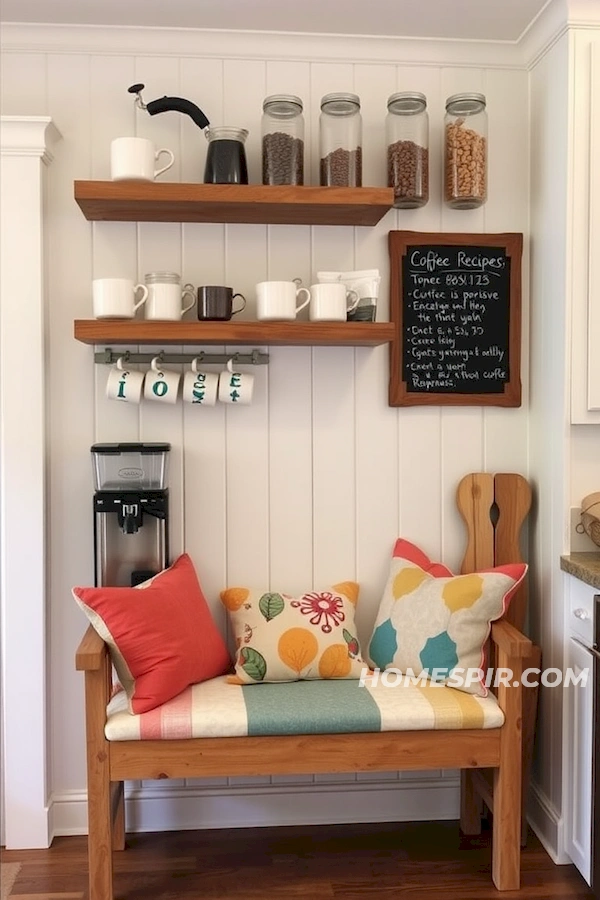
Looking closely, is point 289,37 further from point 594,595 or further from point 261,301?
point 594,595

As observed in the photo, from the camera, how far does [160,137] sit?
2789mm

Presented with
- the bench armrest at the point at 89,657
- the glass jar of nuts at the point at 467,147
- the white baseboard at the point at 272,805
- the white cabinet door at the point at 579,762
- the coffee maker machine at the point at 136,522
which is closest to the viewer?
the bench armrest at the point at 89,657

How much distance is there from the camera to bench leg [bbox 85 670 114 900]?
2.34 metres

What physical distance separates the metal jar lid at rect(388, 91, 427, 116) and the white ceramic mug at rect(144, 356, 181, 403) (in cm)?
104

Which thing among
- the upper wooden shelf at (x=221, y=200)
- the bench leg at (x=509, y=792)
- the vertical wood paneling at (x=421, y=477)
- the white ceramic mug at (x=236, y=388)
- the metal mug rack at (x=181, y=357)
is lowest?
the bench leg at (x=509, y=792)

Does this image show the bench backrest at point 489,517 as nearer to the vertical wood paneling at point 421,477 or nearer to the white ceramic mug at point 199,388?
the vertical wood paneling at point 421,477

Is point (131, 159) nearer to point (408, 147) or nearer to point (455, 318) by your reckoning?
point (408, 147)

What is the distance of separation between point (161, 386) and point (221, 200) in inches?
22.4

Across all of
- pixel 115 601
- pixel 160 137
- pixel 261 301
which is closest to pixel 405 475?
pixel 261 301

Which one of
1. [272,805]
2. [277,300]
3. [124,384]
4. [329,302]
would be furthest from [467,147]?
[272,805]

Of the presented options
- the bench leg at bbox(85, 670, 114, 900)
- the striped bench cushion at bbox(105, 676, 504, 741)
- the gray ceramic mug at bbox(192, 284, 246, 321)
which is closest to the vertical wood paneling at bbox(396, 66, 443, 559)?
the striped bench cushion at bbox(105, 676, 504, 741)

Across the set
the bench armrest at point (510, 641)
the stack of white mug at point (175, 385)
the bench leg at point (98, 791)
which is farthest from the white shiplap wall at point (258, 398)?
the bench leg at point (98, 791)

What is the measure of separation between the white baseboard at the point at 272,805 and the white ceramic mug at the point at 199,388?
1.22m

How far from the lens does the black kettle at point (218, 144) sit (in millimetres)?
2611
